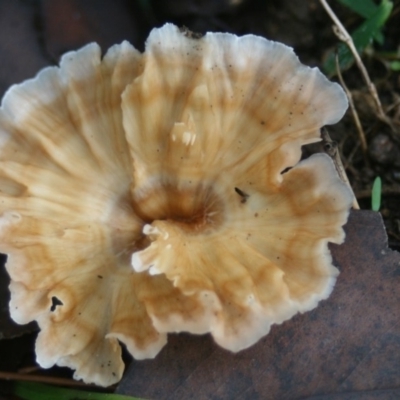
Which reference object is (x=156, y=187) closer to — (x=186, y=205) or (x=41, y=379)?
(x=186, y=205)

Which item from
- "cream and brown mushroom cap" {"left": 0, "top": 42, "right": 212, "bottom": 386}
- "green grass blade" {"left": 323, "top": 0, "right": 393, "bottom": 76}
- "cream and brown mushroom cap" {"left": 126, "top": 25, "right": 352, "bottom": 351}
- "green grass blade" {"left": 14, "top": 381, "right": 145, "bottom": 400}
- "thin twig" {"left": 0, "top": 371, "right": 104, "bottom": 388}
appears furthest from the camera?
"green grass blade" {"left": 323, "top": 0, "right": 393, "bottom": 76}

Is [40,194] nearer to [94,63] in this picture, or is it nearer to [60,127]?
[60,127]

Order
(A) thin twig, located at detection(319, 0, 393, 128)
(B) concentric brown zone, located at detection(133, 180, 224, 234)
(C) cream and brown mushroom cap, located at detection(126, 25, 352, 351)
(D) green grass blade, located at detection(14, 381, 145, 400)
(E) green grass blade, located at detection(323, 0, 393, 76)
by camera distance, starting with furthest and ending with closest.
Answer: (E) green grass blade, located at detection(323, 0, 393, 76) → (A) thin twig, located at detection(319, 0, 393, 128) → (D) green grass blade, located at detection(14, 381, 145, 400) → (B) concentric brown zone, located at detection(133, 180, 224, 234) → (C) cream and brown mushroom cap, located at detection(126, 25, 352, 351)

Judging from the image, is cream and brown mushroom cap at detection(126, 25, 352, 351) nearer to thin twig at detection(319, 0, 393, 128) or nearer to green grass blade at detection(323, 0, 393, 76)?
thin twig at detection(319, 0, 393, 128)

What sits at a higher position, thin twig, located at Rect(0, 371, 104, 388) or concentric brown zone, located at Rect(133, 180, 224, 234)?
concentric brown zone, located at Rect(133, 180, 224, 234)

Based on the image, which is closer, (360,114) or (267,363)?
(267,363)

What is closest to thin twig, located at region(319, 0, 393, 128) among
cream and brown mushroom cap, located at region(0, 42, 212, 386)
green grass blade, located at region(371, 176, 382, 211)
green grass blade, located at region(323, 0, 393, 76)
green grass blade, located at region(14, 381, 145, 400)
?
green grass blade, located at region(323, 0, 393, 76)

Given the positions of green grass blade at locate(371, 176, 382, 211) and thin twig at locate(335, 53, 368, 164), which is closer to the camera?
green grass blade at locate(371, 176, 382, 211)

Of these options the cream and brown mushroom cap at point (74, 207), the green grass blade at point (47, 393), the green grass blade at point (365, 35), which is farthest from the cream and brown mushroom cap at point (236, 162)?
the green grass blade at point (365, 35)

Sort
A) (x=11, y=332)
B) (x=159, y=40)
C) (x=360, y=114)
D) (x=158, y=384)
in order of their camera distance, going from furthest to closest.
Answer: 1. (x=360, y=114)
2. (x=11, y=332)
3. (x=158, y=384)
4. (x=159, y=40)

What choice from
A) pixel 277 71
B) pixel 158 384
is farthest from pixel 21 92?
pixel 158 384
